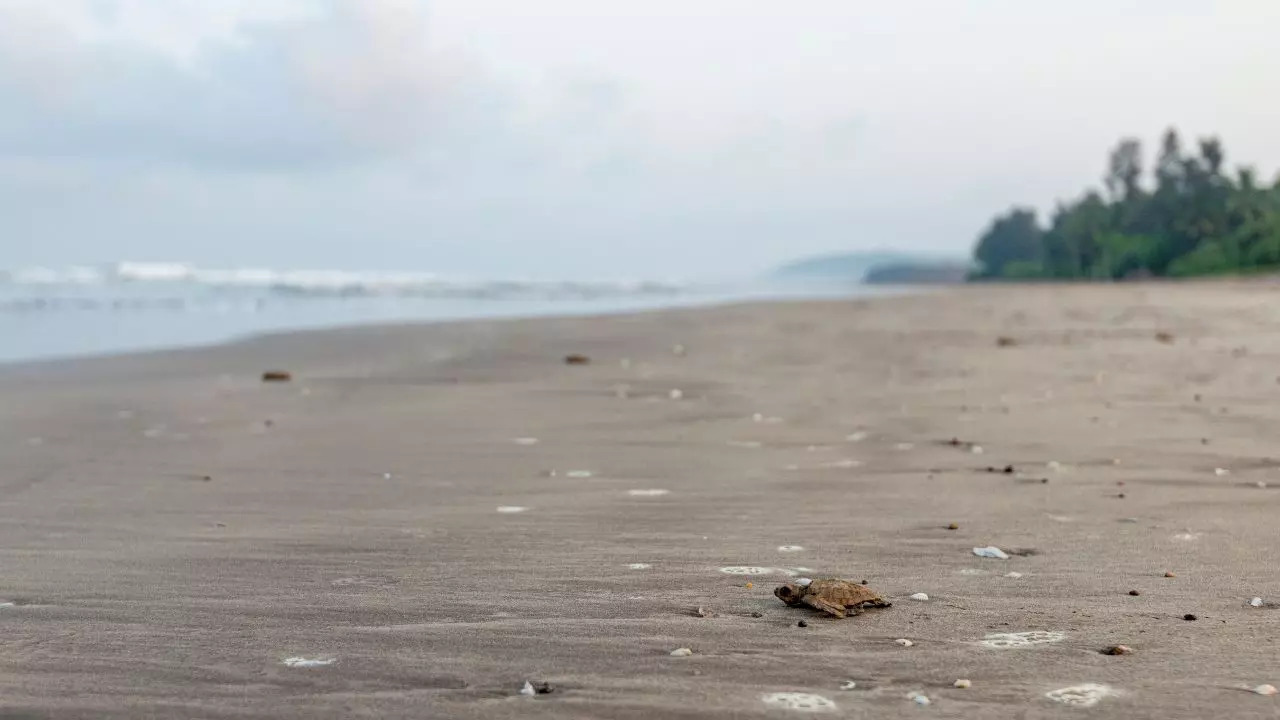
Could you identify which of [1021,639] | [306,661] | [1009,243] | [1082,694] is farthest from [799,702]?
[1009,243]

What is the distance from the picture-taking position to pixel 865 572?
350cm

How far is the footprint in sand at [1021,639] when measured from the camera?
2.72m

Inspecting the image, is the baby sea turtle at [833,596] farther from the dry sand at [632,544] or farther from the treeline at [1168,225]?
the treeline at [1168,225]

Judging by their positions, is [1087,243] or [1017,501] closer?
[1017,501]

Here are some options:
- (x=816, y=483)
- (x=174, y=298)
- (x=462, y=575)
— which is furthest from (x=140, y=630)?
(x=174, y=298)

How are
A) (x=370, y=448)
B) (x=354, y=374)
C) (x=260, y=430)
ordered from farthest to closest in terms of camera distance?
(x=354, y=374)
(x=260, y=430)
(x=370, y=448)

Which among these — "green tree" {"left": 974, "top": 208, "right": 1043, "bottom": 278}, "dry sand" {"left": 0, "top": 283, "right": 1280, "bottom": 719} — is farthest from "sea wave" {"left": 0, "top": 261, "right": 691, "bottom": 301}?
"green tree" {"left": 974, "top": 208, "right": 1043, "bottom": 278}

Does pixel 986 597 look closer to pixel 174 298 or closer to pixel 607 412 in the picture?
pixel 607 412

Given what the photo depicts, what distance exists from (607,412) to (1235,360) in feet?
19.8

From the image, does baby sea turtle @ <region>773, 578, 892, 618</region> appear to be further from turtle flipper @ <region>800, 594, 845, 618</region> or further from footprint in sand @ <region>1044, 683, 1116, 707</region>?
footprint in sand @ <region>1044, 683, 1116, 707</region>

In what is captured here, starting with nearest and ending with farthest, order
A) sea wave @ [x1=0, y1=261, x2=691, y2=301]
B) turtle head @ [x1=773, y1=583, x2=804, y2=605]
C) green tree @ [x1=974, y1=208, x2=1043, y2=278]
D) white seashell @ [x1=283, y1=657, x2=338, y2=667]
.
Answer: white seashell @ [x1=283, y1=657, x2=338, y2=667] → turtle head @ [x1=773, y1=583, x2=804, y2=605] → sea wave @ [x1=0, y1=261, x2=691, y2=301] → green tree @ [x1=974, y1=208, x2=1043, y2=278]

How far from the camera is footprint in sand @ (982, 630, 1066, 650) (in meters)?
2.72

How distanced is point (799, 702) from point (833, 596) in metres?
0.68

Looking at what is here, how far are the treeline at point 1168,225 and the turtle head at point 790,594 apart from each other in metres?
61.5
